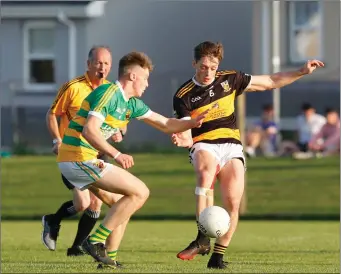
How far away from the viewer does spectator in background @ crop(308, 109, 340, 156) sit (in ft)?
90.2

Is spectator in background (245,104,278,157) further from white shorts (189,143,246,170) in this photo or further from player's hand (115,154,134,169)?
player's hand (115,154,134,169)

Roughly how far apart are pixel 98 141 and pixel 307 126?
18.6 meters

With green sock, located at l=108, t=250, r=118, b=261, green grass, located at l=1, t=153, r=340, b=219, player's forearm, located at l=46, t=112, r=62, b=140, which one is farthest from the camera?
green grass, located at l=1, t=153, r=340, b=219

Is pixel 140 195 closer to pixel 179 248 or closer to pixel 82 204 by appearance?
pixel 82 204

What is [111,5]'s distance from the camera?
3541 cm

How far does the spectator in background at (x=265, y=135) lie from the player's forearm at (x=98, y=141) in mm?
18327

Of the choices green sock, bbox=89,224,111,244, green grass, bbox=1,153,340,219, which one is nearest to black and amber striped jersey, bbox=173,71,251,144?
green sock, bbox=89,224,111,244

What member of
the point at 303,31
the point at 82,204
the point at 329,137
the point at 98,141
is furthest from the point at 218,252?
the point at 303,31

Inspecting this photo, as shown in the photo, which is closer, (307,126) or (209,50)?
(209,50)

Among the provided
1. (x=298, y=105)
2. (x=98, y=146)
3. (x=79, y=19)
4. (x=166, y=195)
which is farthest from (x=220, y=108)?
(x=79, y=19)

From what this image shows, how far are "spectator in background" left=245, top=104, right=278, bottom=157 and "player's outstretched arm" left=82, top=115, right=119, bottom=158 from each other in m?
18.3

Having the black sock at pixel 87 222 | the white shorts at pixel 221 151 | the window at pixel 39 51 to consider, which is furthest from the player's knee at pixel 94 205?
the window at pixel 39 51

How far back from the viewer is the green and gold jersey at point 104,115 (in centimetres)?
1077

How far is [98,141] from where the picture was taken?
10.5m
